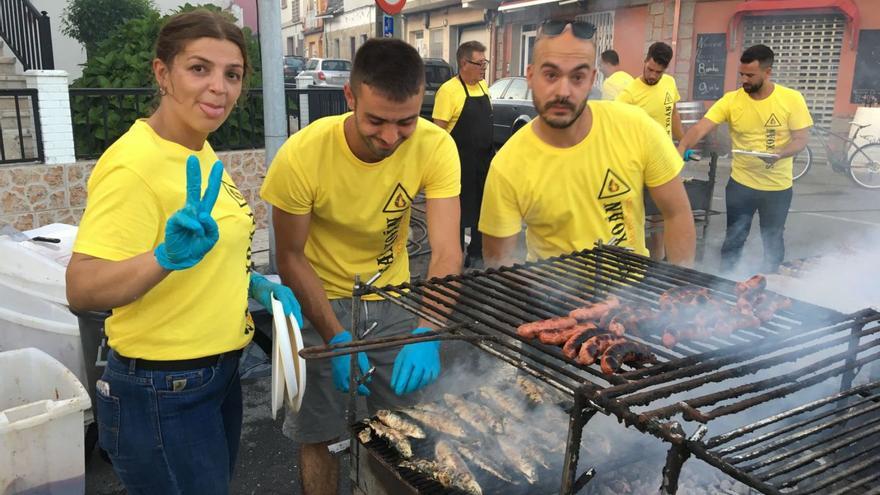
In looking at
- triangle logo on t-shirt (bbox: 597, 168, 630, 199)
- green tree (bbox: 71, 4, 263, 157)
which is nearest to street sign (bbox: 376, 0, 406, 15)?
green tree (bbox: 71, 4, 263, 157)

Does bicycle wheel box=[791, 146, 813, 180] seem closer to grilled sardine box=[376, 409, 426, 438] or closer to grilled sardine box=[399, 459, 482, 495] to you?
grilled sardine box=[376, 409, 426, 438]

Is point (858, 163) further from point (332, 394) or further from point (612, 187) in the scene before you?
point (332, 394)

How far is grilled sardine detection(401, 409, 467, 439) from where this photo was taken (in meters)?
2.50

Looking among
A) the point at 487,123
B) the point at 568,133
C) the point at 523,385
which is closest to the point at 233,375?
the point at 523,385

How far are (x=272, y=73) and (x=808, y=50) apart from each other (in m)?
16.2

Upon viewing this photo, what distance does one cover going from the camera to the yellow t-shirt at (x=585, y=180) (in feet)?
9.92

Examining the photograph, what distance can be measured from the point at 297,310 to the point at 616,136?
1.68 m

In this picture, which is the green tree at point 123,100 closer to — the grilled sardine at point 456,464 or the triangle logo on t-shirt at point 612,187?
the triangle logo on t-shirt at point 612,187

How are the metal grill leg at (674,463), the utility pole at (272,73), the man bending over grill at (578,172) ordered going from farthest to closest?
the utility pole at (272,73), the man bending over grill at (578,172), the metal grill leg at (674,463)

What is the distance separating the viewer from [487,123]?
23.9ft

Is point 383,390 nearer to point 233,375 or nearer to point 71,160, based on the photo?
point 233,375

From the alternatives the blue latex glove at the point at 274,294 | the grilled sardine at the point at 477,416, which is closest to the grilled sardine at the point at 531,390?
the grilled sardine at the point at 477,416

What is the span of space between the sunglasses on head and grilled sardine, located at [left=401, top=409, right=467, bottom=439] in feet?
5.72

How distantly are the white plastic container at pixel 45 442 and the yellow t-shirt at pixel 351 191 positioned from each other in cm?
131
